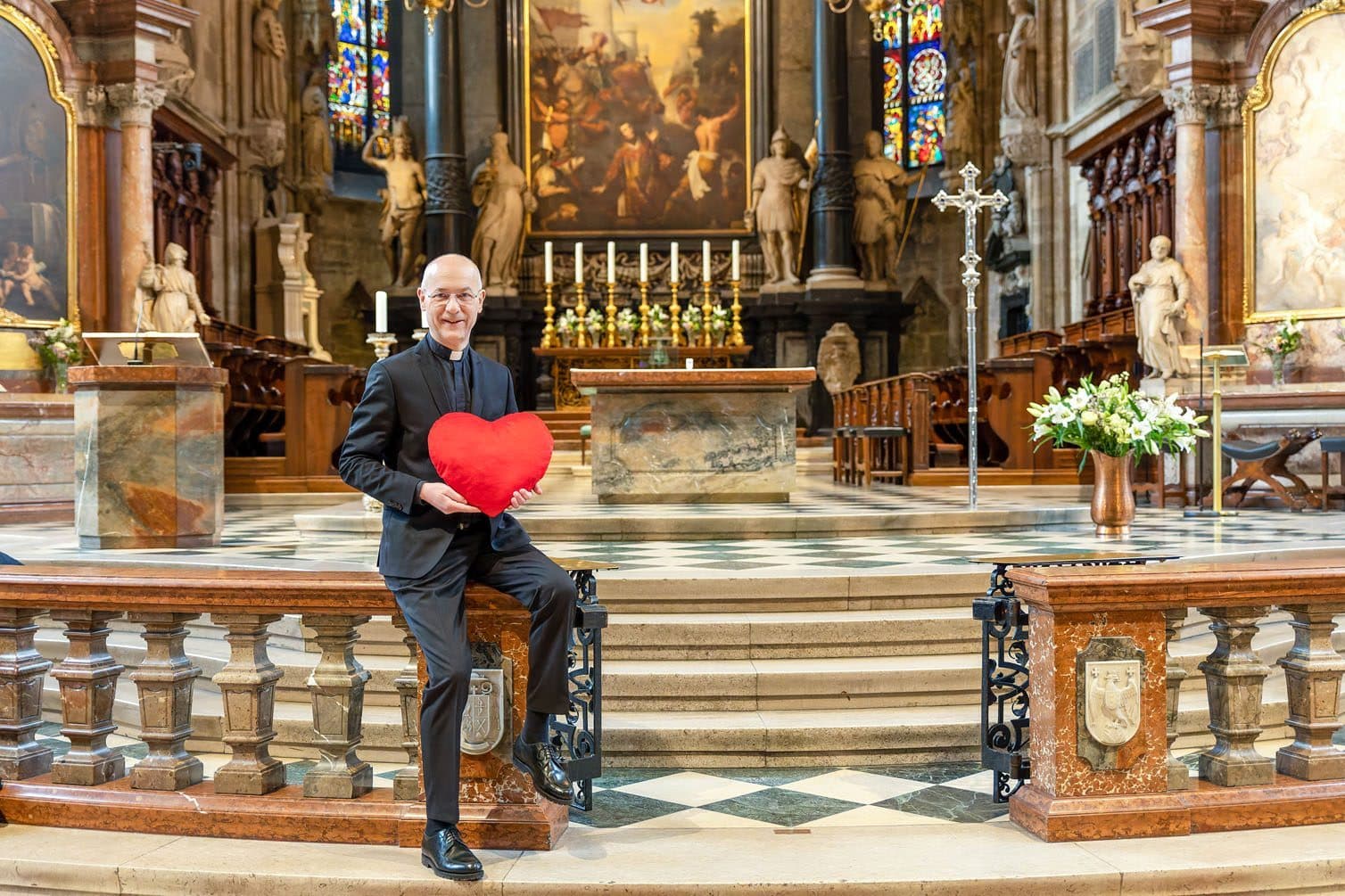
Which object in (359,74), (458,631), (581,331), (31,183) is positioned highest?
(359,74)

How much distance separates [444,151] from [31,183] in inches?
310

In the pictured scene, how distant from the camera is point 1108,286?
659 inches

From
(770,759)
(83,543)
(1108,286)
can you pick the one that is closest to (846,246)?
(1108,286)

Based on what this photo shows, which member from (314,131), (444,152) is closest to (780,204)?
(444,152)

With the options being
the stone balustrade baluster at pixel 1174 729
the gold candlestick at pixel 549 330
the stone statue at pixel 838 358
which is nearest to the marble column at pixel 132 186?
the gold candlestick at pixel 549 330

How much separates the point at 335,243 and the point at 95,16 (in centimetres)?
906

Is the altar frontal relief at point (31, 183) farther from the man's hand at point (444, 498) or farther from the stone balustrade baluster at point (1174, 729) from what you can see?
the stone balustrade baluster at point (1174, 729)

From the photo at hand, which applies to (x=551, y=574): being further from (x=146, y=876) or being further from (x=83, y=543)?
(x=83, y=543)

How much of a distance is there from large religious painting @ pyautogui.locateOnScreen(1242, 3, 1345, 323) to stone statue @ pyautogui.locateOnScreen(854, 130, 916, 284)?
309 inches

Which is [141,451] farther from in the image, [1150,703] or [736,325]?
[736,325]

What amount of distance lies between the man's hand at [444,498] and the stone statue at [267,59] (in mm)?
17569

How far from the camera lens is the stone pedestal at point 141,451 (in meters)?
7.18

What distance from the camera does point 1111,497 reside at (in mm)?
7301

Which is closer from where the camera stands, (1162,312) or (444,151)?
(1162,312)
